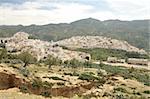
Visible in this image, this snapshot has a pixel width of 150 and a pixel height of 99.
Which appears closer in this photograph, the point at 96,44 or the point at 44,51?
the point at 44,51

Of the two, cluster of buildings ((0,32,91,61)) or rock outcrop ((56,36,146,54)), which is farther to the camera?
rock outcrop ((56,36,146,54))

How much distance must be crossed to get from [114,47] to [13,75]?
429ft

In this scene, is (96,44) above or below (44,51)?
below

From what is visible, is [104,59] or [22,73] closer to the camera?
[22,73]

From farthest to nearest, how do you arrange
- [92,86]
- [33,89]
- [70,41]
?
[70,41], [92,86], [33,89]

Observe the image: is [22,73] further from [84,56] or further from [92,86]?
[84,56]

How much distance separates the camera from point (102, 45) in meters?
158

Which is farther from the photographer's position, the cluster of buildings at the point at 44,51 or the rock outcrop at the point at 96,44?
the rock outcrop at the point at 96,44

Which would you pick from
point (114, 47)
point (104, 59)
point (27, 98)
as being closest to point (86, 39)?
point (114, 47)

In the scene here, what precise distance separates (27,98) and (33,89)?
8.59 m

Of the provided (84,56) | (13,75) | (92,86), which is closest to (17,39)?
(84,56)

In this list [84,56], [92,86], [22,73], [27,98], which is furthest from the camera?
[84,56]

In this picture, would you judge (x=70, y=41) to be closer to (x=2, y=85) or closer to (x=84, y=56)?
(x=84, y=56)

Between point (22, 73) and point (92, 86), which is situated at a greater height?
point (22, 73)
